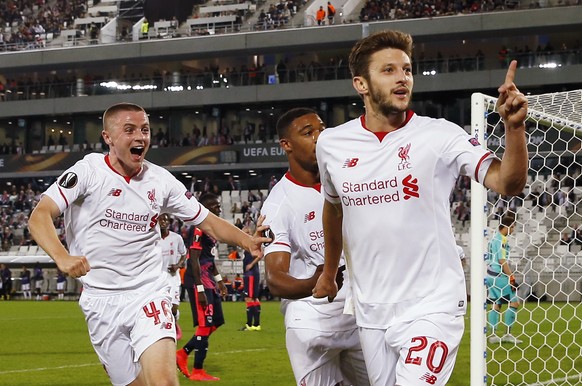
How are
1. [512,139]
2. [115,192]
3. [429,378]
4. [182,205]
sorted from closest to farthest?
1. [512,139]
2. [429,378]
3. [115,192]
4. [182,205]

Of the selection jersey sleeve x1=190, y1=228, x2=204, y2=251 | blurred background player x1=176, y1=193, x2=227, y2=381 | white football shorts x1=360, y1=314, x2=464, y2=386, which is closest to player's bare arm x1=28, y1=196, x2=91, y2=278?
white football shorts x1=360, y1=314, x2=464, y2=386

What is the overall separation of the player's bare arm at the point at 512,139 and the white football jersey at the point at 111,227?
132 inches

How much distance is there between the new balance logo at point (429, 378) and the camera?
4402mm

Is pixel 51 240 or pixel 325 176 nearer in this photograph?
pixel 325 176

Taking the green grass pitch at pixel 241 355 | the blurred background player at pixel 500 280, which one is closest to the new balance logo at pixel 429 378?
the green grass pitch at pixel 241 355

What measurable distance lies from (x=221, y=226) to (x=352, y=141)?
2.38 m

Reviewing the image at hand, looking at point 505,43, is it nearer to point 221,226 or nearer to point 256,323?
point 256,323

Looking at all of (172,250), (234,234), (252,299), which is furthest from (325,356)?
(252,299)

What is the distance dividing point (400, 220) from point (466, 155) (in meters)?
0.45

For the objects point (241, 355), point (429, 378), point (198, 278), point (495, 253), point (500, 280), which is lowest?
point (241, 355)

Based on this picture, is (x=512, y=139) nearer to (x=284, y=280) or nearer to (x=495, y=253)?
(x=284, y=280)

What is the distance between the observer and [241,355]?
14.4 m

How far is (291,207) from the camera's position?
591 cm

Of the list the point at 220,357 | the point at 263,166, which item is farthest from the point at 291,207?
the point at 263,166
